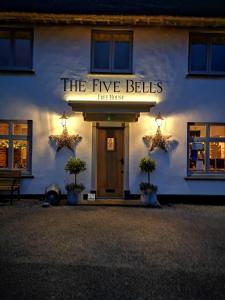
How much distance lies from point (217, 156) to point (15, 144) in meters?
6.68

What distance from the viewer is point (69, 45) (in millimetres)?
12062

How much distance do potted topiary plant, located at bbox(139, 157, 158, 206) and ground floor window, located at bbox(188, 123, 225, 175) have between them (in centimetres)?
151

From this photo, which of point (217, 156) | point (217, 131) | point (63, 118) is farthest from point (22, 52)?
point (217, 156)

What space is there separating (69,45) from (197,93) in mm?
4449

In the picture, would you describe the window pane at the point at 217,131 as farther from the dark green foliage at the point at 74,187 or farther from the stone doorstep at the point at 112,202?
the dark green foliage at the point at 74,187

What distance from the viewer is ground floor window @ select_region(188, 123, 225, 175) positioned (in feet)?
40.2

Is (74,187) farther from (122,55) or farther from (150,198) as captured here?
(122,55)

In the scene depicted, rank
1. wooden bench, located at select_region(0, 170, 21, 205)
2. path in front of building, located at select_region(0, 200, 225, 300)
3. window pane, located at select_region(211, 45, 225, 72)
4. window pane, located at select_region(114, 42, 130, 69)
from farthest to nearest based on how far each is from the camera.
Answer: window pane, located at select_region(211, 45, 225, 72) < window pane, located at select_region(114, 42, 130, 69) < wooden bench, located at select_region(0, 170, 21, 205) < path in front of building, located at select_region(0, 200, 225, 300)

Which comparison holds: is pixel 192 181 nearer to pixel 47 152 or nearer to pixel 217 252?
pixel 47 152

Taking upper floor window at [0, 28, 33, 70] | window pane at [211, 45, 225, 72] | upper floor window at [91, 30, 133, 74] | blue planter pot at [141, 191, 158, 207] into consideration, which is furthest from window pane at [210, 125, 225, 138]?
upper floor window at [0, 28, 33, 70]

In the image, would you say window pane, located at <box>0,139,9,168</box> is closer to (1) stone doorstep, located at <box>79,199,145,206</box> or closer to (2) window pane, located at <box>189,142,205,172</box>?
(1) stone doorstep, located at <box>79,199,145,206</box>

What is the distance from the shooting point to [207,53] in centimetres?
1230

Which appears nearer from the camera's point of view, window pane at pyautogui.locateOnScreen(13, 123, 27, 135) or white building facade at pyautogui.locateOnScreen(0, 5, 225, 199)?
→ white building facade at pyautogui.locateOnScreen(0, 5, 225, 199)

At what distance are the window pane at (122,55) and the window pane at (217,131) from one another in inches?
138
